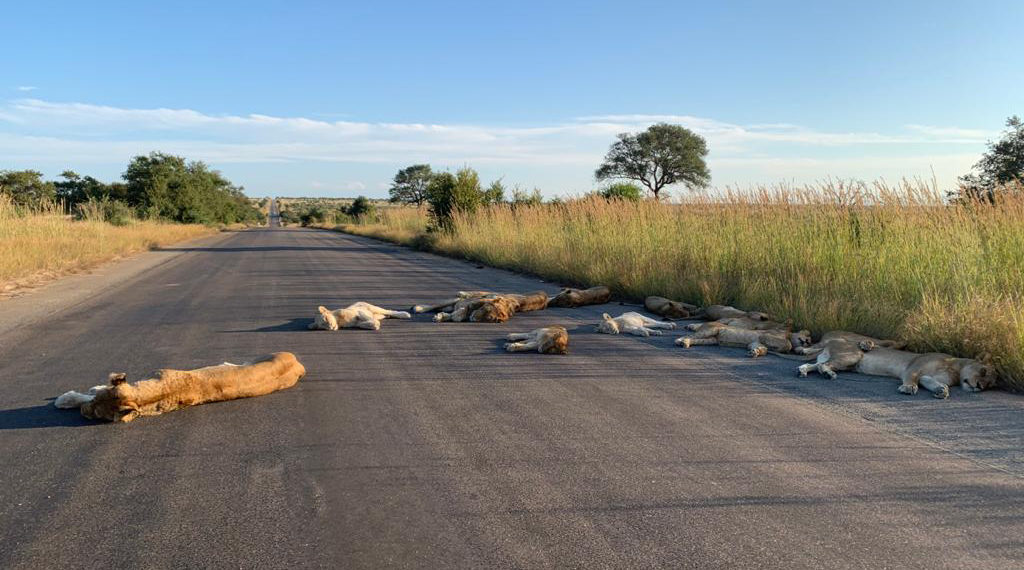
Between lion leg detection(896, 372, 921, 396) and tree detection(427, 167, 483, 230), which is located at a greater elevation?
tree detection(427, 167, 483, 230)

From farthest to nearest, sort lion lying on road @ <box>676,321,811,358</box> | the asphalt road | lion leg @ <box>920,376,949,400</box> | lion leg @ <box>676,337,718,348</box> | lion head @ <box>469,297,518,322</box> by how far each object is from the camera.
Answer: lion head @ <box>469,297,518,322</box>
lion leg @ <box>676,337,718,348</box>
lion lying on road @ <box>676,321,811,358</box>
lion leg @ <box>920,376,949,400</box>
the asphalt road

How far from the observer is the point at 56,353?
756cm

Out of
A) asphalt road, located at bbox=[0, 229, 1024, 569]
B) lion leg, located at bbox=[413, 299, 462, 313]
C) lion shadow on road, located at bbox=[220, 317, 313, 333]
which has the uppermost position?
lion leg, located at bbox=[413, 299, 462, 313]

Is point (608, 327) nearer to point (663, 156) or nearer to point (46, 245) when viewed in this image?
point (46, 245)

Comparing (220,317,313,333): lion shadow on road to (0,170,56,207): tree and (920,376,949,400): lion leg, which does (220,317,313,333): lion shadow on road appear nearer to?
(920,376,949,400): lion leg

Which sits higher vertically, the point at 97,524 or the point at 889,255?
the point at 889,255

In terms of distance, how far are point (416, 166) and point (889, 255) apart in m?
79.1

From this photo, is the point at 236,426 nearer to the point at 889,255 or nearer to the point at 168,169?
the point at 889,255

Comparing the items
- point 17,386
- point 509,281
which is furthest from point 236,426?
point 509,281

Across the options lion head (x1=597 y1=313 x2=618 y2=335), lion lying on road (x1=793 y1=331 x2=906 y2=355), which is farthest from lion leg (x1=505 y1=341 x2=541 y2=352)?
lion lying on road (x1=793 y1=331 x2=906 y2=355)

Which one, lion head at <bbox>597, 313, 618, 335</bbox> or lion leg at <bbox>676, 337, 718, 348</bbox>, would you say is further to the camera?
lion head at <bbox>597, 313, 618, 335</bbox>

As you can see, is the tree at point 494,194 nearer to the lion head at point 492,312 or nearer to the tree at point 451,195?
the tree at point 451,195

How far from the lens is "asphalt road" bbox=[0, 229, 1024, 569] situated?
10.6 feet

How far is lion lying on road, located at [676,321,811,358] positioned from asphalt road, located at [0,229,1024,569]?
0.91 feet
